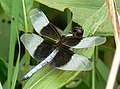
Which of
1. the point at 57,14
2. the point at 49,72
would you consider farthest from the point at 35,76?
the point at 57,14

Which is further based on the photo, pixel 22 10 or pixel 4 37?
pixel 4 37

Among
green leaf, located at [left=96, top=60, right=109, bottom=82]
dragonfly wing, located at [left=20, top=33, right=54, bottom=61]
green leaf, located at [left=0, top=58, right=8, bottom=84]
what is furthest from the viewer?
green leaf, located at [left=96, top=60, right=109, bottom=82]

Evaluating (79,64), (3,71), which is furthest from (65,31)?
(3,71)

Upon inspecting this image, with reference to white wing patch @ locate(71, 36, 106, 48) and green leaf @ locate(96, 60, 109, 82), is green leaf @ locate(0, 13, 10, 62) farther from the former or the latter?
white wing patch @ locate(71, 36, 106, 48)

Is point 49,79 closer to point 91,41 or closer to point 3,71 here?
point 91,41

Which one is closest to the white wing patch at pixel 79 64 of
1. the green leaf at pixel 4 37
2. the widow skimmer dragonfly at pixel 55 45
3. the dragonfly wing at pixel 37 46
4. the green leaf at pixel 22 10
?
the widow skimmer dragonfly at pixel 55 45

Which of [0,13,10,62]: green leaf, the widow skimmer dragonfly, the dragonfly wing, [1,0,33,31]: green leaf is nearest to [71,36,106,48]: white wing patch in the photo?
the widow skimmer dragonfly
